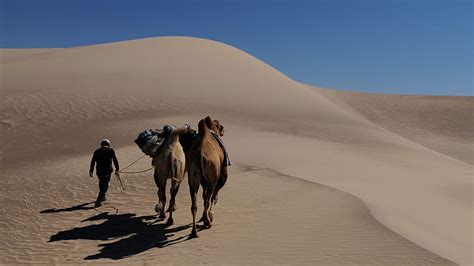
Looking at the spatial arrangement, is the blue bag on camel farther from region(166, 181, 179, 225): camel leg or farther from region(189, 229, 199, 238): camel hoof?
region(189, 229, 199, 238): camel hoof

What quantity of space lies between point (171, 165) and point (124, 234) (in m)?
1.59

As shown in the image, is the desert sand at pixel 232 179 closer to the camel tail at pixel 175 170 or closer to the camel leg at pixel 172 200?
the camel leg at pixel 172 200

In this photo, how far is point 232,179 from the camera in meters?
13.0

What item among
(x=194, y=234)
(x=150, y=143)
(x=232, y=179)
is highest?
(x=150, y=143)

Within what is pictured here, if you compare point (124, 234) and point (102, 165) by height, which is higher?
point (102, 165)

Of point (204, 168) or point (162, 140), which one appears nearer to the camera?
point (204, 168)

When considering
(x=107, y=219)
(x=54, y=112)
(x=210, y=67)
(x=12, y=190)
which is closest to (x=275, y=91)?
(x=210, y=67)

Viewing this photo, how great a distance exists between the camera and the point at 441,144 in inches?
1357

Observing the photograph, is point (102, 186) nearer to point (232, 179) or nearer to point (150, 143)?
point (150, 143)

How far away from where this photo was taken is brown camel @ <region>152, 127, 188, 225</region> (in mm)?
9594

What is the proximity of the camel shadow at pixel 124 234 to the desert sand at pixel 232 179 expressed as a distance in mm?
41

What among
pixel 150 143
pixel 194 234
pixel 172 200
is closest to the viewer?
pixel 194 234

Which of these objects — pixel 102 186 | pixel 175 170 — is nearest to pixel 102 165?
pixel 102 186

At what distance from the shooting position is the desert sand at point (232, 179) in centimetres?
823
